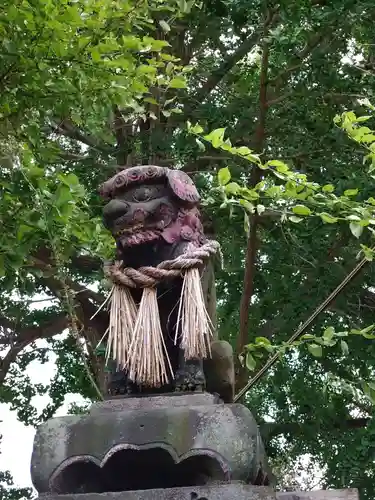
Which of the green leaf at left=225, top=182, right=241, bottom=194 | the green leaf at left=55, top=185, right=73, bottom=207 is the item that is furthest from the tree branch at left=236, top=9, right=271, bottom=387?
the green leaf at left=225, top=182, right=241, bottom=194

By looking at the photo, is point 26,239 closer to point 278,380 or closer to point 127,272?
point 127,272

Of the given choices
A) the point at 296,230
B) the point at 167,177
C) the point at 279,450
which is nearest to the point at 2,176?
the point at 167,177

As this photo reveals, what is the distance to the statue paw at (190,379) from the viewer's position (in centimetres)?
350

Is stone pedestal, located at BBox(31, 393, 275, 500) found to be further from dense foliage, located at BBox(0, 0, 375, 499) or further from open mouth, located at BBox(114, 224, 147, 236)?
dense foliage, located at BBox(0, 0, 375, 499)

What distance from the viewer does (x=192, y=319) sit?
351 centimetres

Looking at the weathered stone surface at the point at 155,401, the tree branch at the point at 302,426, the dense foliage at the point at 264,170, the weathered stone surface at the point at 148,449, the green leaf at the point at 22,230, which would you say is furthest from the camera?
the tree branch at the point at 302,426

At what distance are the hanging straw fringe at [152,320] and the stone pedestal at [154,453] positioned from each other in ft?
0.53

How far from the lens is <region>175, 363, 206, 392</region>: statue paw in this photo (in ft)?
11.5

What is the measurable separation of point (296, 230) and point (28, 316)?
11.0 ft

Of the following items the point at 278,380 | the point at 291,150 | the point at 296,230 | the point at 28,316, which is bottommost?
the point at 278,380

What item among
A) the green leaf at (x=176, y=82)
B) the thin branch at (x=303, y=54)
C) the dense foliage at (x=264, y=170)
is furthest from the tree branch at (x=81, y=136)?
the green leaf at (x=176, y=82)

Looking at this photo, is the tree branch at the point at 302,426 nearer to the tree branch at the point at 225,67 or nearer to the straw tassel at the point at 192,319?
the tree branch at the point at 225,67

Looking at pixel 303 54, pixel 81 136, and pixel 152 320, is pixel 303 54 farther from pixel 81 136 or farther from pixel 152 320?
pixel 152 320

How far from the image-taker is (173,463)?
323 cm
